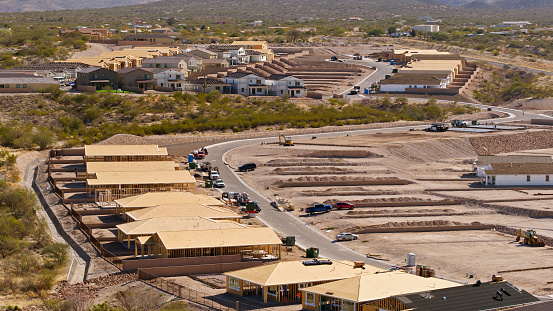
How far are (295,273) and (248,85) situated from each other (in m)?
84.4

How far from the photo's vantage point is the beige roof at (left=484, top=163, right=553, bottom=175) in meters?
80.7

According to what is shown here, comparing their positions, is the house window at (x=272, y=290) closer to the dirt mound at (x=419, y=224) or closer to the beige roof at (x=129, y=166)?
the dirt mound at (x=419, y=224)

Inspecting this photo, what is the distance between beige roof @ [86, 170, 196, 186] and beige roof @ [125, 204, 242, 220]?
8.89 metres

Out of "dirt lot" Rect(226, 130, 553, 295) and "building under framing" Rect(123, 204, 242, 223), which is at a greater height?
"building under framing" Rect(123, 204, 242, 223)

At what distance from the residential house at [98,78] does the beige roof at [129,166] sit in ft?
155

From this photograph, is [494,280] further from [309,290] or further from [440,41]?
[440,41]

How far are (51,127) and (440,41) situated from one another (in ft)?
381

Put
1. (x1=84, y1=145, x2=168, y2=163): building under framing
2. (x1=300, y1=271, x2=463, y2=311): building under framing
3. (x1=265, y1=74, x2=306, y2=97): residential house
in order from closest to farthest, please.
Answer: (x1=300, y1=271, x2=463, y2=311): building under framing < (x1=84, y1=145, x2=168, y2=163): building under framing < (x1=265, y1=74, x2=306, y2=97): residential house

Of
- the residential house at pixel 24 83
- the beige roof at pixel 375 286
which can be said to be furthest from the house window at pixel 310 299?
the residential house at pixel 24 83

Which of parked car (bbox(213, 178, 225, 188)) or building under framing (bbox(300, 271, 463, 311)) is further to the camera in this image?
parked car (bbox(213, 178, 225, 188))

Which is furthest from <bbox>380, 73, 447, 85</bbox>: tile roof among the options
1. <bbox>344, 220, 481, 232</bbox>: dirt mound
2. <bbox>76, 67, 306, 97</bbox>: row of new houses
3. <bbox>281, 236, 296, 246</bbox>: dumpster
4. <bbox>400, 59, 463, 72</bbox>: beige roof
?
<bbox>281, 236, 296, 246</bbox>: dumpster

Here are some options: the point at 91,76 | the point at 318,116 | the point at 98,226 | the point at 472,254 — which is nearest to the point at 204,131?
the point at 318,116

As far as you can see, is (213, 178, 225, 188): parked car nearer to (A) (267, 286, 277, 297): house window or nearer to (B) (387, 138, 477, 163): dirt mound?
(B) (387, 138, 477, 163): dirt mound

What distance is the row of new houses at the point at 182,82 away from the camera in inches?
4788
